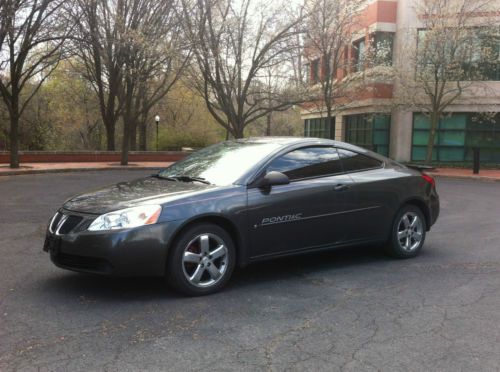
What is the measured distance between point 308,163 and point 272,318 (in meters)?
2.10

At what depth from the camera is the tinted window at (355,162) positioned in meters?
6.33

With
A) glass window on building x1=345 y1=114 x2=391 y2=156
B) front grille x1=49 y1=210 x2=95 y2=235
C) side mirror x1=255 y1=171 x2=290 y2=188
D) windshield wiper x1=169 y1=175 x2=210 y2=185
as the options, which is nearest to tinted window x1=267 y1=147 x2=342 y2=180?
side mirror x1=255 y1=171 x2=290 y2=188

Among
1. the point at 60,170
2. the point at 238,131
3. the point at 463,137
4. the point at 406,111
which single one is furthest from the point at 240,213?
the point at 463,137

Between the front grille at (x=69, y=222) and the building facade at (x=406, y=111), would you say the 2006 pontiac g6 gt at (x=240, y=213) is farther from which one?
the building facade at (x=406, y=111)

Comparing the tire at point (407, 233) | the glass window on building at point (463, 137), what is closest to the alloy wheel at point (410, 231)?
the tire at point (407, 233)

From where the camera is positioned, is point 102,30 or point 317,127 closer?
point 102,30

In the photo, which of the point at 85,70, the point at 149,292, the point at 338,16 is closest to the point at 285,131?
the point at 85,70

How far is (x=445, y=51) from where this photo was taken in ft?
78.5

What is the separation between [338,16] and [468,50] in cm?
602

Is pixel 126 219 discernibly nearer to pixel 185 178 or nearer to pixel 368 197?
pixel 185 178

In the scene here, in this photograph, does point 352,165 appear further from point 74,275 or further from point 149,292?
point 74,275

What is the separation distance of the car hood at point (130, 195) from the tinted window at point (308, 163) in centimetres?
88

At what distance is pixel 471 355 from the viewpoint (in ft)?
12.4

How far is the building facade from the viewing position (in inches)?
1081
